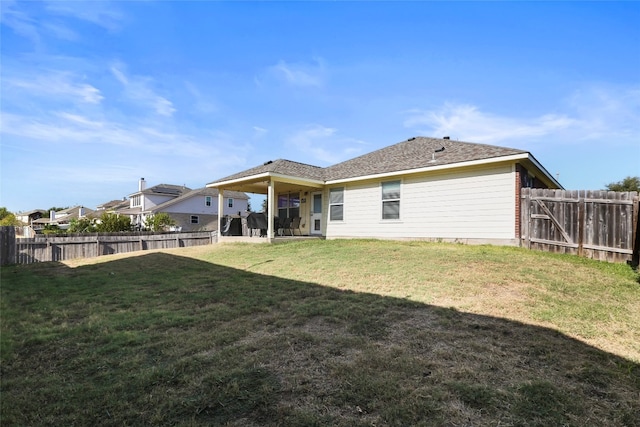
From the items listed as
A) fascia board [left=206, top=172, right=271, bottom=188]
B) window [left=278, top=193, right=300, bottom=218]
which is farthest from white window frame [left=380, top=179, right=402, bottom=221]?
window [left=278, top=193, right=300, bottom=218]

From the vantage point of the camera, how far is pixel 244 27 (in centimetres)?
970

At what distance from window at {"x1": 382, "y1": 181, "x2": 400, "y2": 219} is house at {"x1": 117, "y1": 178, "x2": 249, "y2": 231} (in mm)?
24075

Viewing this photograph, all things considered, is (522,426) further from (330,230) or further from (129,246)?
(129,246)

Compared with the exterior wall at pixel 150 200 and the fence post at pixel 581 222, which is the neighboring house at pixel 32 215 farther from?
the fence post at pixel 581 222

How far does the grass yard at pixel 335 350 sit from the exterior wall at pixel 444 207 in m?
3.91

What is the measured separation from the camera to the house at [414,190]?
1067cm

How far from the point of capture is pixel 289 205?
58.0 ft

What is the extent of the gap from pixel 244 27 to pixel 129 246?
1166cm

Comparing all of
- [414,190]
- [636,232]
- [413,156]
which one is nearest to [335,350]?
[636,232]

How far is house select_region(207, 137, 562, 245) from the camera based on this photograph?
1067cm

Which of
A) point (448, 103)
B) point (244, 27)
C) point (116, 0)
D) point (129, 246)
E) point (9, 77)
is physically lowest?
point (129, 246)

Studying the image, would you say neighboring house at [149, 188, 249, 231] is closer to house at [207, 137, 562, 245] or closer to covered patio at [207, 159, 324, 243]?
covered patio at [207, 159, 324, 243]

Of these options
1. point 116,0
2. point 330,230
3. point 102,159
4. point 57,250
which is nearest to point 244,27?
point 116,0

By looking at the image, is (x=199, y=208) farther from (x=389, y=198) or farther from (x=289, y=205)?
(x=389, y=198)
